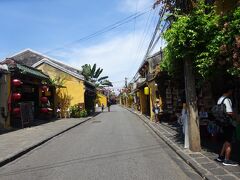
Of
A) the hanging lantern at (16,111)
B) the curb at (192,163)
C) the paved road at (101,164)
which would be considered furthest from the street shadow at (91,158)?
the hanging lantern at (16,111)

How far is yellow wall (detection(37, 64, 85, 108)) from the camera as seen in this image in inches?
1564

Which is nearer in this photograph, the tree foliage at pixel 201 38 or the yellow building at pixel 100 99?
the tree foliage at pixel 201 38

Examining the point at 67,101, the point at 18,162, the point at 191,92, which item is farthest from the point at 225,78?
the point at 67,101

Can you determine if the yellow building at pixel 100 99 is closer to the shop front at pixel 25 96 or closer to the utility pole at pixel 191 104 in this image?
the shop front at pixel 25 96

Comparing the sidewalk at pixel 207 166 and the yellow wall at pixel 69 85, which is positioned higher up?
the yellow wall at pixel 69 85

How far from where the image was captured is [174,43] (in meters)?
11.5

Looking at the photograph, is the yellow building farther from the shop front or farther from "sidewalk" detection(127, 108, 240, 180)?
"sidewalk" detection(127, 108, 240, 180)

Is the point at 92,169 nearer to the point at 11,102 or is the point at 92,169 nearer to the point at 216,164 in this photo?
the point at 216,164

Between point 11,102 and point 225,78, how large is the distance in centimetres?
1544

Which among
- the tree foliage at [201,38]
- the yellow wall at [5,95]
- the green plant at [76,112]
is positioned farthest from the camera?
the green plant at [76,112]

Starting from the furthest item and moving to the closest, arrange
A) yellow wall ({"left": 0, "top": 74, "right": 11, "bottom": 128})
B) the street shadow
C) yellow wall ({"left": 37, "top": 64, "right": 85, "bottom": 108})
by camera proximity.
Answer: yellow wall ({"left": 37, "top": 64, "right": 85, "bottom": 108})
yellow wall ({"left": 0, "top": 74, "right": 11, "bottom": 128})
the street shadow

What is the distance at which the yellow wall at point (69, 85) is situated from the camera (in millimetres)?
39719

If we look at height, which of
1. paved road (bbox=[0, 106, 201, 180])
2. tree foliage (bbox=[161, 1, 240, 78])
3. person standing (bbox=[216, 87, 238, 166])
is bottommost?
paved road (bbox=[0, 106, 201, 180])

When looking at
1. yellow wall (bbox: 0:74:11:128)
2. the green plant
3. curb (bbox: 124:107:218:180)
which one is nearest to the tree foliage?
curb (bbox: 124:107:218:180)
